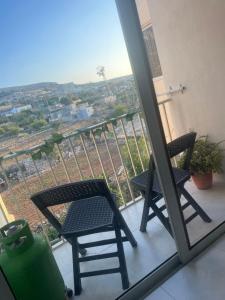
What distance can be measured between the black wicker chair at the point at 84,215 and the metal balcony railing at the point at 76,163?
1.51 feet

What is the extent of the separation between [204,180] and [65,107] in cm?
151

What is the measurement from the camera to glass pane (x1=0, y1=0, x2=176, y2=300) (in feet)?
5.33

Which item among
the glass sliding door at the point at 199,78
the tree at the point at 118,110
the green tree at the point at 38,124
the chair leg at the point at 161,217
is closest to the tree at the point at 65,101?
the green tree at the point at 38,124

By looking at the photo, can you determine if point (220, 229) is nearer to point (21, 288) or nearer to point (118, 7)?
point (21, 288)

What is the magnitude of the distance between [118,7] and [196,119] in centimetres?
163

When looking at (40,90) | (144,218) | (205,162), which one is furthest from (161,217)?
(40,90)

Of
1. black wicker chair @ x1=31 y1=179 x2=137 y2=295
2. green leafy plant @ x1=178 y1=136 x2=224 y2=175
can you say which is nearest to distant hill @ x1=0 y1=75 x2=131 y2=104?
black wicker chair @ x1=31 y1=179 x2=137 y2=295

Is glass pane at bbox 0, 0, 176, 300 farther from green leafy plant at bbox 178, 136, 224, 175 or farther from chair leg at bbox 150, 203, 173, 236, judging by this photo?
green leafy plant at bbox 178, 136, 224, 175

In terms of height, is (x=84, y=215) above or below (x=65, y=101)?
below

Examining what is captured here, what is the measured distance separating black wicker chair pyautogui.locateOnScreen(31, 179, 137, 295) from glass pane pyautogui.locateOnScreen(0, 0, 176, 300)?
1.8 inches

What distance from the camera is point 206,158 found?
247cm

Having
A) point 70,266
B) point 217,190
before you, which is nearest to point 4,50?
point 70,266

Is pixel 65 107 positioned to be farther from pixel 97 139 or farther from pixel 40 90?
pixel 97 139

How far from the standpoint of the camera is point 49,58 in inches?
68.6
